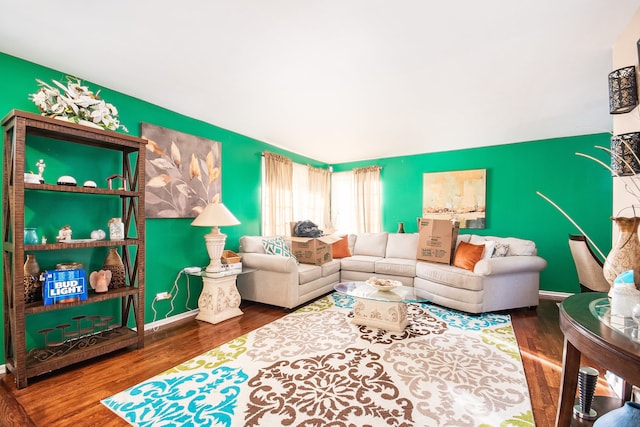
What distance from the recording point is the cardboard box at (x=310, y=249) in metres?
4.06

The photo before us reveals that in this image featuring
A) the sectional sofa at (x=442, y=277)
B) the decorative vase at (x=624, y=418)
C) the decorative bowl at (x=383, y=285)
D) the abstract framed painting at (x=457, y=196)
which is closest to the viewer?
the decorative vase at (x=624, y=418)

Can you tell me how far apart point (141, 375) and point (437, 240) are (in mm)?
3738

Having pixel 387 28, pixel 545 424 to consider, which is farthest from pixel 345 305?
pixel 387 28

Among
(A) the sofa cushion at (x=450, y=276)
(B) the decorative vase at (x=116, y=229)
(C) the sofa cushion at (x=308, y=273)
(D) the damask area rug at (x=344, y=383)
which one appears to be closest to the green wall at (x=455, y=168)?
(B) the decorative vase at (x=116, y=229)

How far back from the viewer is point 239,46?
207 cm

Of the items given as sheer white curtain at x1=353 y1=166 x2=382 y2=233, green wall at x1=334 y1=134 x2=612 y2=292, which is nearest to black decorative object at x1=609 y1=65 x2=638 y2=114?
green wall at x1=334 y1=134 x2=612 y2=292

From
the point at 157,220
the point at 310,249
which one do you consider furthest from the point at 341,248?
the point at 157,220

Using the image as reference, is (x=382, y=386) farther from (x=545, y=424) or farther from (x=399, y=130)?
(x=399, y=130)

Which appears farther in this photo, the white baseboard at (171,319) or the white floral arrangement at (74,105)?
the white baseboard at (171,319)

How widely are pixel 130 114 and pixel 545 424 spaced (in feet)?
13.7

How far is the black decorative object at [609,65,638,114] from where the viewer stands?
174 cm

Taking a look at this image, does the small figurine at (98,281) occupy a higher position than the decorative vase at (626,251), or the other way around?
the decorative vase at (626,251)

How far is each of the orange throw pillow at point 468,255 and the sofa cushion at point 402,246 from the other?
795 millimetres

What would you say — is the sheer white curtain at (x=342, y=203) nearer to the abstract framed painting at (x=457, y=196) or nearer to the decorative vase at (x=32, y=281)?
the abstract framed painting at (x=457, y=196)
